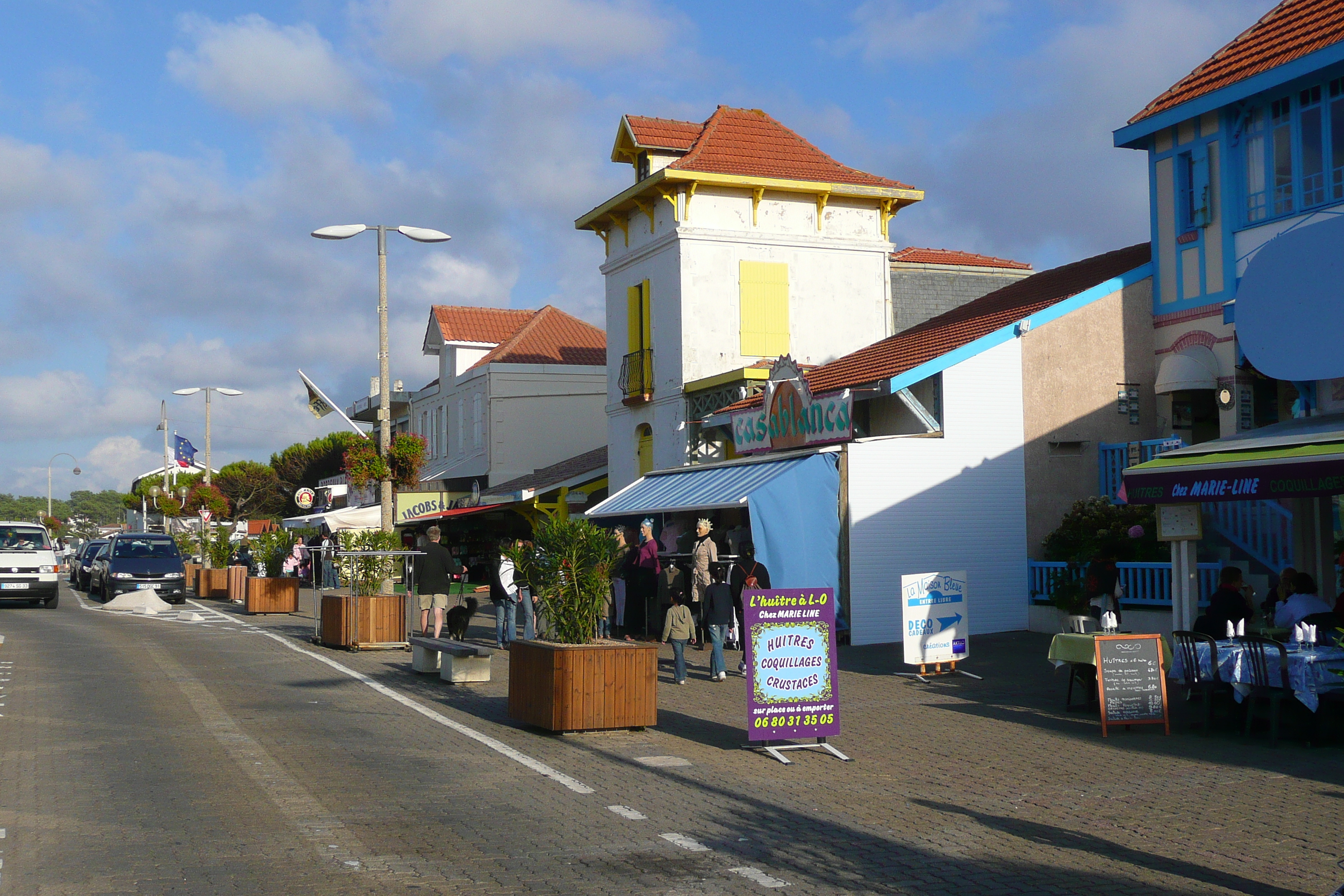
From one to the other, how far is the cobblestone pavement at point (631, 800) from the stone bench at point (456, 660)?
27.5 inches

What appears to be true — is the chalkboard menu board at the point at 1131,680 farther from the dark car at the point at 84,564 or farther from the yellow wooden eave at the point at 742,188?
the dark car at the point at 84,564

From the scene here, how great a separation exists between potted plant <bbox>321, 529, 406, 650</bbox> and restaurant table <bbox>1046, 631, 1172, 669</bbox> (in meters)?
9.83

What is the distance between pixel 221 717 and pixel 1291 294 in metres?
13.0

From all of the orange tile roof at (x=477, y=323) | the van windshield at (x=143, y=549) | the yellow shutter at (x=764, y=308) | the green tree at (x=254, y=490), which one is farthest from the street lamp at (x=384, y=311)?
the green tree at (x=254, y=490)

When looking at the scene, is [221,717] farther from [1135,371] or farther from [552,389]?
[552,389]

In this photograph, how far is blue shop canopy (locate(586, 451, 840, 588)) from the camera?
18141 mm

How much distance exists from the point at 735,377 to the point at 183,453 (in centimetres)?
3519

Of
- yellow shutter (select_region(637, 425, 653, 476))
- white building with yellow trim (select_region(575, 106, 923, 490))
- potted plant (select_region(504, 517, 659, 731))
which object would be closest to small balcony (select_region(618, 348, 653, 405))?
white building with yellow trim (select_region(575, 106, 923, 490))

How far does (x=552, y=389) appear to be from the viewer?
40250mm

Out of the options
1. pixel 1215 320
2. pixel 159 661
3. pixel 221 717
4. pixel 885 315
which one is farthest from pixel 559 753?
pixel 885 315

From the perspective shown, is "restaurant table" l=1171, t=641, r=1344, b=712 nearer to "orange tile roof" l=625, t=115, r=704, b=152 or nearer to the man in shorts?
the man in shorts

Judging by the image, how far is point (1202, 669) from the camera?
36.6 ft

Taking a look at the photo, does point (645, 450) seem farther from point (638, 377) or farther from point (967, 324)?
point (967, 324)

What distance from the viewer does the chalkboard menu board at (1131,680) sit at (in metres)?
11.1
